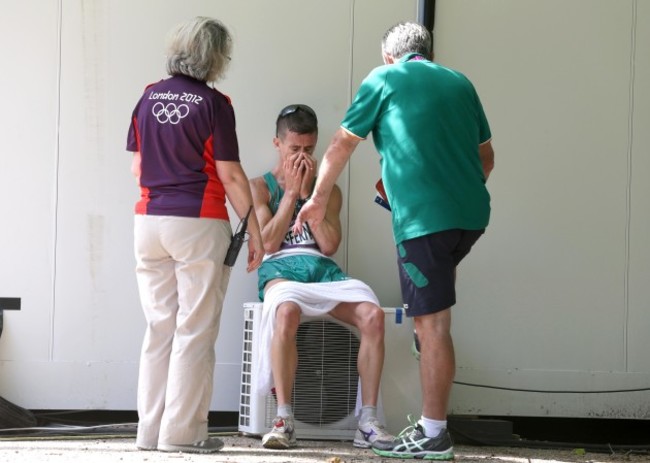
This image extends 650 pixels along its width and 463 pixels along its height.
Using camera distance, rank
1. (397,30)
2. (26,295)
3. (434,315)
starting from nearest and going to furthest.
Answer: (434,315), (397,30), (26,295)

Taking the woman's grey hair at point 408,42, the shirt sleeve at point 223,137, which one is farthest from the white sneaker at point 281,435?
Answer: the woman's grey hair at point 408,42

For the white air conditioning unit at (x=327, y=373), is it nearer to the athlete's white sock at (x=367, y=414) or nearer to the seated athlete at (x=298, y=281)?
the seated athlete at (x=298, y=281)

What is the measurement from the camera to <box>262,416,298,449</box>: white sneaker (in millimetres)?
4219

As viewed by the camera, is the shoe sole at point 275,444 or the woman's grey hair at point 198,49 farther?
the shoe sole at point 275,444

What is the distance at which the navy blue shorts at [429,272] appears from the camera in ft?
12.7

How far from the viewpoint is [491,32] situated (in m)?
5.24

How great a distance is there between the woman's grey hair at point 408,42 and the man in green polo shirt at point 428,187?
0.08 metres

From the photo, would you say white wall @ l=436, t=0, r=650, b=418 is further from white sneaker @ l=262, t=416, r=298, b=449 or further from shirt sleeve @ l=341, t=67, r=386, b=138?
shirt sleeve @ l=341, t=67, r=386, b=138

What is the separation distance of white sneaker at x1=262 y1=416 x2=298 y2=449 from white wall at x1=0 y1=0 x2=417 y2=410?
2.72ft

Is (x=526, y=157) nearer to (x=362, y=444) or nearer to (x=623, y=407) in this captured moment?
(x=623, y=407)

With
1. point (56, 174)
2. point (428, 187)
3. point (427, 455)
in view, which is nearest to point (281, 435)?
point (427, 455)

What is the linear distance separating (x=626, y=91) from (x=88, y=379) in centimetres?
305

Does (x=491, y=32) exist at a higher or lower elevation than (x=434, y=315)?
higher

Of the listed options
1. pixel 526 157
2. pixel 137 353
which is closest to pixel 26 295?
pixel 137 353
